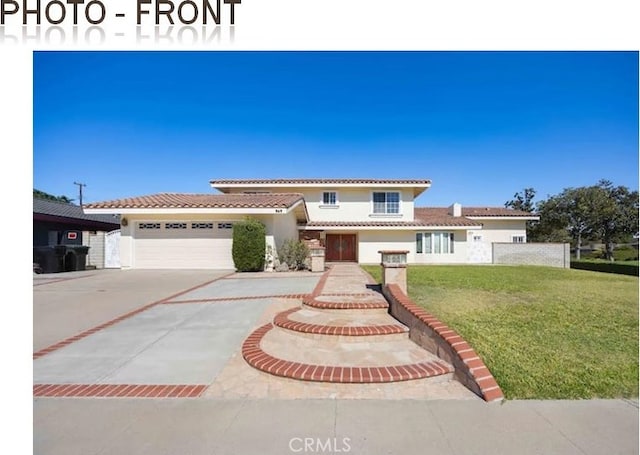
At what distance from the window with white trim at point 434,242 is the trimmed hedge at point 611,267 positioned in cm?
1028

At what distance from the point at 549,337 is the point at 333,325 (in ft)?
11.4

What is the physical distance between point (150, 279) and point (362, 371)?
1120 cm

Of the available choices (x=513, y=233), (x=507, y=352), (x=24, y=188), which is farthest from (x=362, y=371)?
(x=513, y=233)

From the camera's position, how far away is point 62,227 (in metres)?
22.1

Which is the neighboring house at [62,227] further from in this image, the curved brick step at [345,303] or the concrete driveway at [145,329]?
the curved brick step at [345,303]

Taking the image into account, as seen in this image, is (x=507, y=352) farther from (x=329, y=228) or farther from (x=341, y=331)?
(x=329, y=228)

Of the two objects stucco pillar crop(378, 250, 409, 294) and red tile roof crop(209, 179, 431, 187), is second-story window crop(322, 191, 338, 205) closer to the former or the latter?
red tile roof crop(209, 179, 431, 187)

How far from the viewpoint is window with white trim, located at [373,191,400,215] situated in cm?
2248

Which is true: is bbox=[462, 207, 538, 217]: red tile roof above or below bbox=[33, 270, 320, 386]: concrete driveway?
above

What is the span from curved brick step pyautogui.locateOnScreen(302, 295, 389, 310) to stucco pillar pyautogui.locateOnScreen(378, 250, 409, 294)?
2.42 feet

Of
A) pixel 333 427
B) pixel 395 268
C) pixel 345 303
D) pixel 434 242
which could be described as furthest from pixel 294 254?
pixel 333 427

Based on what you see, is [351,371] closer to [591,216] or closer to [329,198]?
[329,198]
